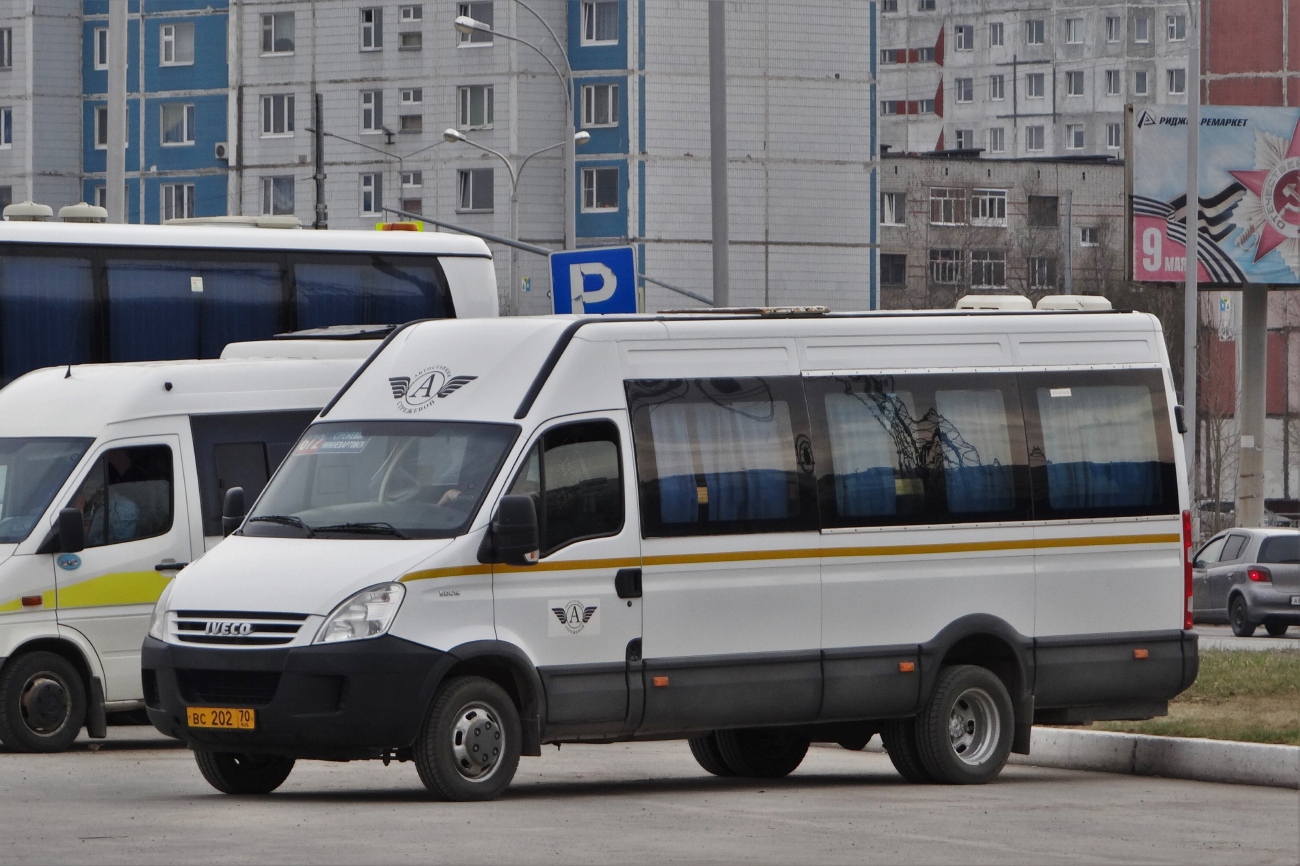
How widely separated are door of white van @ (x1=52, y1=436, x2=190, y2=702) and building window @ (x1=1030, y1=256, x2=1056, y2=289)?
9044 cm

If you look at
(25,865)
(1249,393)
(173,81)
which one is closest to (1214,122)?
(1249,393)

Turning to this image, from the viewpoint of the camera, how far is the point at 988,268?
107 metres

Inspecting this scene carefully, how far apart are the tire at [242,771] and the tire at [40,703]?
12.0ft

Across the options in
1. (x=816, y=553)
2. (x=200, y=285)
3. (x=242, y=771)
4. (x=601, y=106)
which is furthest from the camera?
(x=601, y=106)

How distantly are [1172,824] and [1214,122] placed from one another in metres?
35.5

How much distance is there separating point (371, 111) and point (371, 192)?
288 cm

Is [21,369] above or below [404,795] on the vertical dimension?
above

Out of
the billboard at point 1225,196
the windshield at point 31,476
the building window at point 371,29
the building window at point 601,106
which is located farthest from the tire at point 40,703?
the building window at point 371,29

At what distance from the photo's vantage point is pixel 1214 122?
45469 mm

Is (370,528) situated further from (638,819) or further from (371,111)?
(371,111)

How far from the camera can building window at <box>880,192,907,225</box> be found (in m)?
106

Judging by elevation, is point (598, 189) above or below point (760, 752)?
above

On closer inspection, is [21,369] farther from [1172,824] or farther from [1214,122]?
[1214,122]

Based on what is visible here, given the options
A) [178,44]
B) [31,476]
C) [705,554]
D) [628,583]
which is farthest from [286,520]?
[178,44]
